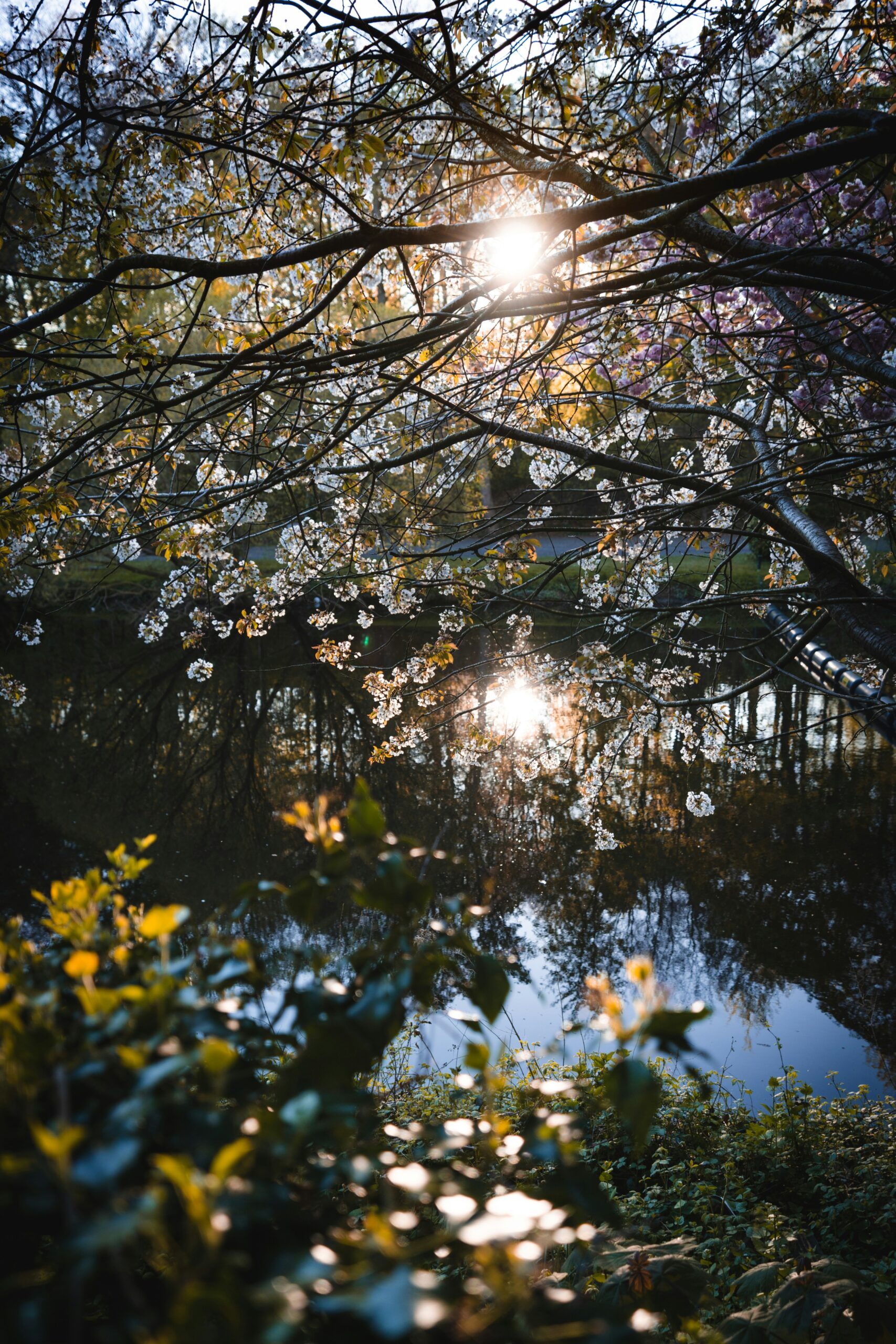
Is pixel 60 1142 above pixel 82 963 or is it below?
below

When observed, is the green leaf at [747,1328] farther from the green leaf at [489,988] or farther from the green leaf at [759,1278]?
the green leaf at [489,988]

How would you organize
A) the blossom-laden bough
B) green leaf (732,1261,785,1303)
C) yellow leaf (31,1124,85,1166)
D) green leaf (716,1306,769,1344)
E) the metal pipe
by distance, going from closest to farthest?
yellow leaf (31,1124,85,1166), green leaf (716,1306,769,1344), green leaf (732,1261,785,1303), the blossom-laden bough, the metal pipe

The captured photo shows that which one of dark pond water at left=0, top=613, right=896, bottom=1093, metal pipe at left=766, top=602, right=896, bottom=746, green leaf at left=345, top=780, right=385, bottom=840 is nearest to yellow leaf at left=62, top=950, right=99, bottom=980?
green leaf at left=345, top=780, right=385, bottom=840

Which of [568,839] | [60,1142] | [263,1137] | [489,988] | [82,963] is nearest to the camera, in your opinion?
[60,1142]

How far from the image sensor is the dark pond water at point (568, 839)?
5883 millimetres

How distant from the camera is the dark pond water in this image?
232 inches

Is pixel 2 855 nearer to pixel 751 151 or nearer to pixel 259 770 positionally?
pixel 259 770

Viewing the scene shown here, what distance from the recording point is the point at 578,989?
241 inches

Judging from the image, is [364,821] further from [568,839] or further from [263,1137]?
[568,839]

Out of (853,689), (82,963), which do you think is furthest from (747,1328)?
(853,689)

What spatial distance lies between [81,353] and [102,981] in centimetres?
Answer: 214

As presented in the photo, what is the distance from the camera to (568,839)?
8734mm

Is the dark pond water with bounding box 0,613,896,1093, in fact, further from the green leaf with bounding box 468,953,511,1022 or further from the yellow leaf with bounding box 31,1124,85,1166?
the yellow leaf with bounding box 31,1124,85,1166

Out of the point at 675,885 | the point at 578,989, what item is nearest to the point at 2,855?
the point at 578,989
